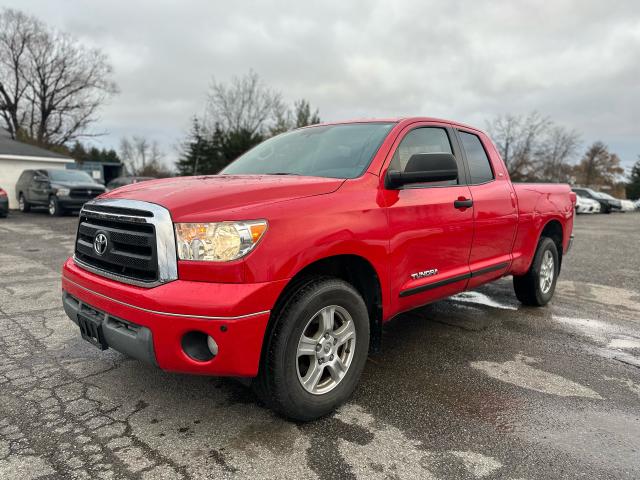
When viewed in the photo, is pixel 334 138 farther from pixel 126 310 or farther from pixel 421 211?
pixel 126 310

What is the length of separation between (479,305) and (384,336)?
5.78 ft

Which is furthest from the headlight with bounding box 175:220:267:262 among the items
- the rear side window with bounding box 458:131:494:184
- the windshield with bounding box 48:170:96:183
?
the windshield with bounding box 48:170:96:183

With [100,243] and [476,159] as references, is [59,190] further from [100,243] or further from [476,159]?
[476,159]

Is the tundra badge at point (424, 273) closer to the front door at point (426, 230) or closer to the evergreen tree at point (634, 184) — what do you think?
the front door at point (426, 230)

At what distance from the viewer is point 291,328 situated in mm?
2422

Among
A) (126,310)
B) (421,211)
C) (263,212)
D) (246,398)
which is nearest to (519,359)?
(421,211)

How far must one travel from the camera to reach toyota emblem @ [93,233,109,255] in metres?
2.67

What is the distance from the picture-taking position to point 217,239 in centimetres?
232

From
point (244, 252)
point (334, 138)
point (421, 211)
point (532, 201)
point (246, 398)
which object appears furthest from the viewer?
point (532, 201)

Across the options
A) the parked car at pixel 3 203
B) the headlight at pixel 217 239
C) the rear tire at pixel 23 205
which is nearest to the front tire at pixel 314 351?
the headlight at pixel 217 239

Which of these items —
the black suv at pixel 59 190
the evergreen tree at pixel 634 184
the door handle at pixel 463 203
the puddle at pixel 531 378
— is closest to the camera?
the puddle at pixel 531 378

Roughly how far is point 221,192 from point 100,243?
84 centimetres

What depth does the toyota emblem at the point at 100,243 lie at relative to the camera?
2675 millimetres

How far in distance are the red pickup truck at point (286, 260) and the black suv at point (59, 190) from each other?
612 inches
